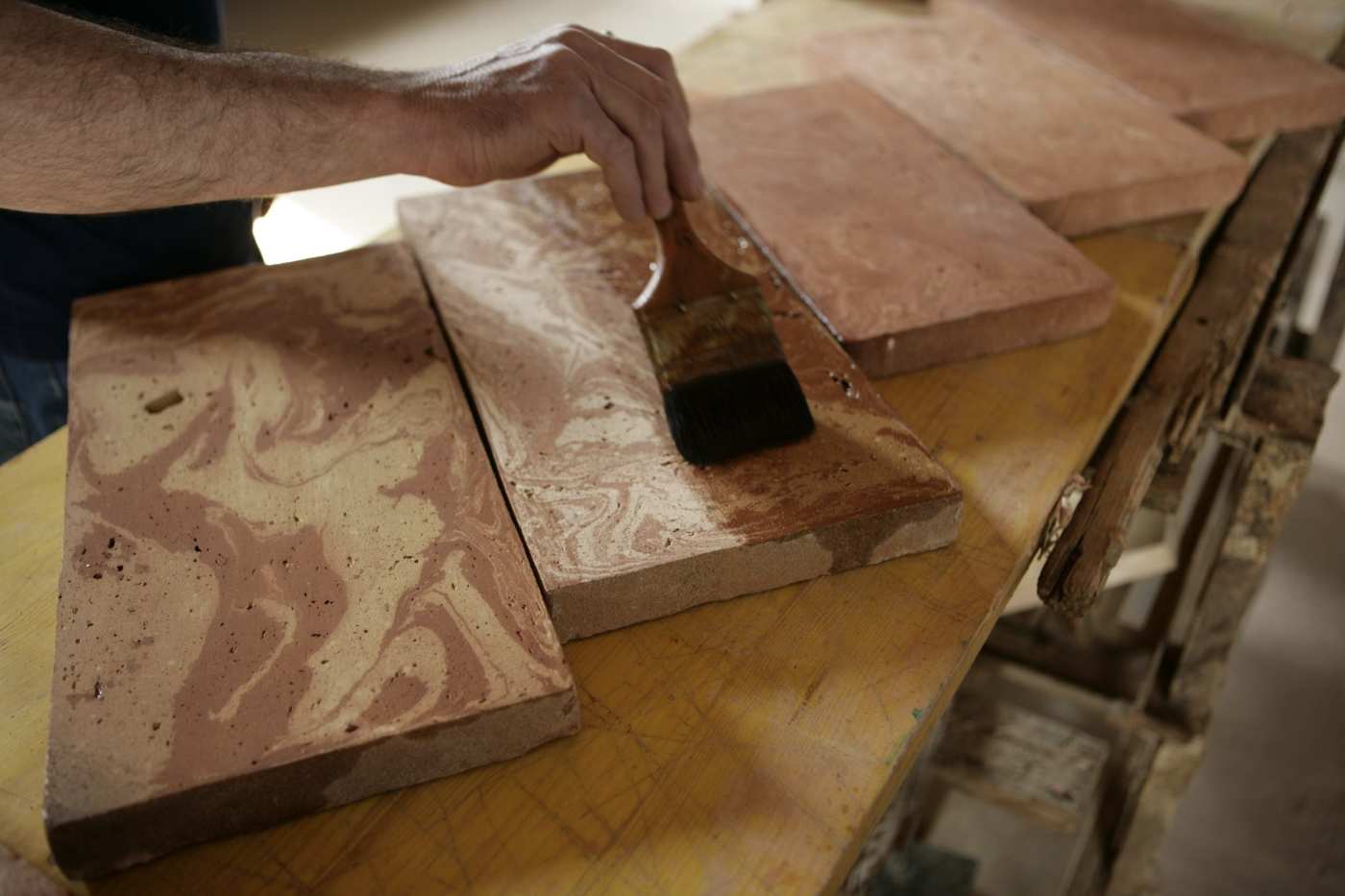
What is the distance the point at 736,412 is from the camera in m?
1.11

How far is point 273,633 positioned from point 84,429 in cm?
41

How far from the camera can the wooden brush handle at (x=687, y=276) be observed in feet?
4.05

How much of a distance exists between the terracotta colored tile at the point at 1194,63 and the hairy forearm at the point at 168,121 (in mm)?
1506

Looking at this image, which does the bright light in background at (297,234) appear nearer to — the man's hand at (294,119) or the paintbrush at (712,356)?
the man's hand at (294,119)

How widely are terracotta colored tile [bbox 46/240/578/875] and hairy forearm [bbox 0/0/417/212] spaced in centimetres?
21

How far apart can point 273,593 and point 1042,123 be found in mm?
1546

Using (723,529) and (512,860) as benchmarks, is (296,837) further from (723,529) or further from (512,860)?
(723,529)

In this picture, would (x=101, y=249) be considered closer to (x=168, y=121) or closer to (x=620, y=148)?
(x=168, y=121)

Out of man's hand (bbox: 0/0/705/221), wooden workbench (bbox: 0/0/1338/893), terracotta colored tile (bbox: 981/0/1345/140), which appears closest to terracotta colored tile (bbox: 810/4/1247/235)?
terracotta colored tile (bbox: 981/0/1345/140)

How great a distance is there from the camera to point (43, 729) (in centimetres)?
95

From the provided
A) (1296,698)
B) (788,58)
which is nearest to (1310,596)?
(1296,698)

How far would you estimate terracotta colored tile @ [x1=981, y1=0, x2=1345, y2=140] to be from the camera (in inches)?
74.9

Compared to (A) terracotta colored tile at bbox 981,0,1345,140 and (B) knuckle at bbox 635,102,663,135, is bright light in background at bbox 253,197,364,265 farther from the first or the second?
(A) terracotta colored tile at bbox 981,0,1345,140

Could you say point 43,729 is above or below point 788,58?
below
